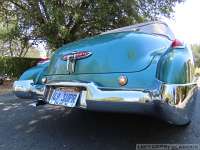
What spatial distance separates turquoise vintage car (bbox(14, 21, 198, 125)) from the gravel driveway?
1.55 feet

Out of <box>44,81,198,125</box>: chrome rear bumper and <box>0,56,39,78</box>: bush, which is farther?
<box>0,56,39,78</box>: bush

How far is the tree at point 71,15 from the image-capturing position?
12.7 meters

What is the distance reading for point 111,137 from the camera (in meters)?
4.06

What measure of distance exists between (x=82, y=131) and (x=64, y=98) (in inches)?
26.5

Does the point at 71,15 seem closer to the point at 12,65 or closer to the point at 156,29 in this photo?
the point at 12,65

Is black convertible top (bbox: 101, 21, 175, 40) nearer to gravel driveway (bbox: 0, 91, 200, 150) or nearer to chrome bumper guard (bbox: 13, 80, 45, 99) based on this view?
gravel driveway (bbox: 0, 91, 200, 150)

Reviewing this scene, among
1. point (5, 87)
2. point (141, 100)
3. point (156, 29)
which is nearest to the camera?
point (141, 100)

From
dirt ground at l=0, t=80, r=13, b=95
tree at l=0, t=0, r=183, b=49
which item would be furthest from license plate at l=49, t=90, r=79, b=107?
tree at l=0, t=0, r=183, b=49

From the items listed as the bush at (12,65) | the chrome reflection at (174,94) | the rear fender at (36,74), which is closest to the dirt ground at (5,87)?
the bush at (12,65)

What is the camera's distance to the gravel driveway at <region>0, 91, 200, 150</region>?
3826 mm

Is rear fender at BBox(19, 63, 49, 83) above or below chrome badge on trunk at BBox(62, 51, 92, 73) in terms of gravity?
below

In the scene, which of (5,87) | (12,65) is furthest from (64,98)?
(12,65)

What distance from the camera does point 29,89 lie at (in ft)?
14.2

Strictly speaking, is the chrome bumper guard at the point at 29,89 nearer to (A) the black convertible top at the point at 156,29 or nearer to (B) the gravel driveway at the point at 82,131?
(B) the gravel driveway at the point at 82,131
